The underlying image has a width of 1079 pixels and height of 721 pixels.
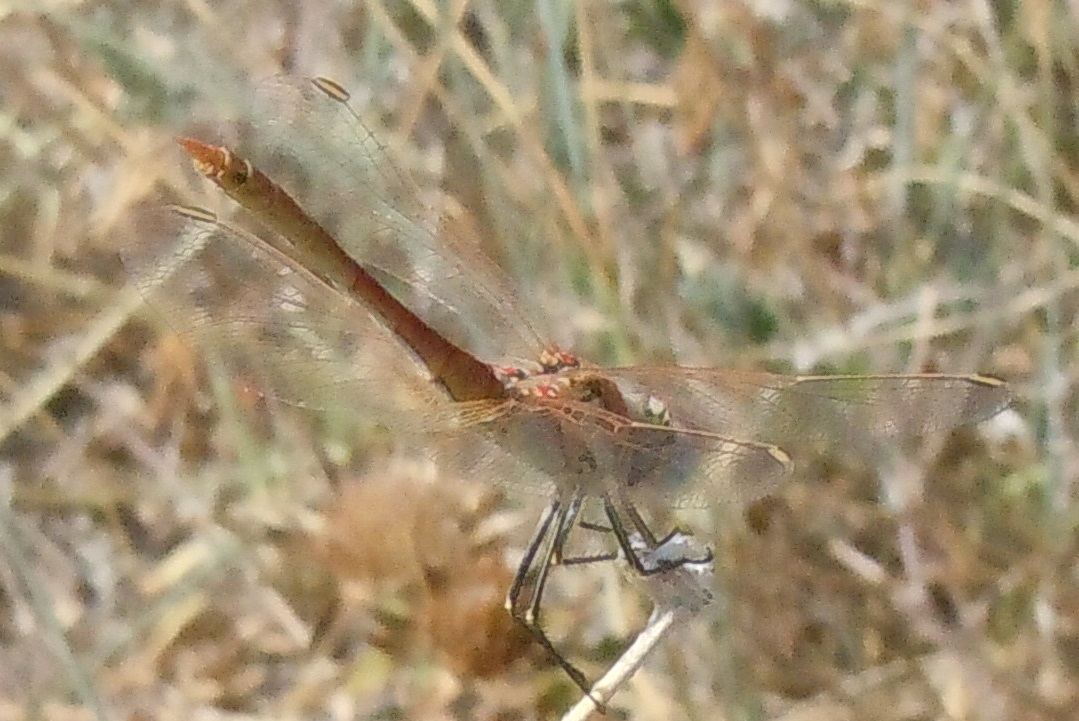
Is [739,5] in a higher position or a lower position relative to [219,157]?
higher

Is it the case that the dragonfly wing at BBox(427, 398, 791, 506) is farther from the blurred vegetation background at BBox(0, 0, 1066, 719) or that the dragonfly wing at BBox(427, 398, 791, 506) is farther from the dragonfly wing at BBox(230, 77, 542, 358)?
the blurred vegetation background at BBox(0, 0, 1066, 719)

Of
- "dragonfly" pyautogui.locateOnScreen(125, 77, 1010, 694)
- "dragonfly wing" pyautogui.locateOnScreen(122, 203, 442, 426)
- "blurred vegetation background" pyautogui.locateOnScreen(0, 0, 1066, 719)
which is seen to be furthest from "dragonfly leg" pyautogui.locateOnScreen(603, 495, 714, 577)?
"blurred vegetation background" pyautogui.locateOnScreen(0, 0, 1066, 719)

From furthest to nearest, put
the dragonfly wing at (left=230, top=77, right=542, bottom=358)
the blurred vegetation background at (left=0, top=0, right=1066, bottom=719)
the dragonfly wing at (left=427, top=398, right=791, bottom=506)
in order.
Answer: the blurred vegetation background at (left=0, top=0, right=1066, bottom=719)
the dragonfly wing at (left=230, top=77, right=542, bottom=358)
the dragonfly wing at (left=427, top=398, right=791, bottom=506)

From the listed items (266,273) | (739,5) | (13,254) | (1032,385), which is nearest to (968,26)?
(739,5)

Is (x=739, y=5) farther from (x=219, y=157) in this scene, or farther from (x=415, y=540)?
(x=219, y=157)

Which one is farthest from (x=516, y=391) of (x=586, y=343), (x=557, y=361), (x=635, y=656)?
(x=586, y=343)

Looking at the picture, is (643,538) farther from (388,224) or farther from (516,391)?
(388,224)

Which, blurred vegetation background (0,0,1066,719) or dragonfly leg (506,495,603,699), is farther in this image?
blurred vegetation background (0,0,1066,719)

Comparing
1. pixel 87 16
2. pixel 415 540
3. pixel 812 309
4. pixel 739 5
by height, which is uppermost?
pixel 739 5
